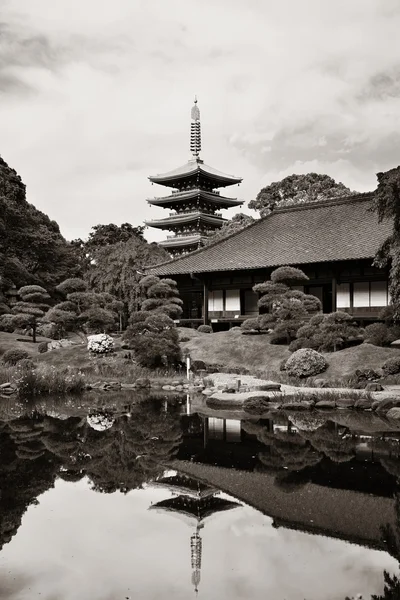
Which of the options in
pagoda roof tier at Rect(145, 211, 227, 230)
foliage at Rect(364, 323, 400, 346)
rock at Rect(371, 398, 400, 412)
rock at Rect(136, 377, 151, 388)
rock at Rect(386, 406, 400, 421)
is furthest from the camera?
pagoda roof tier at Rect(145, 211, 227, 230)

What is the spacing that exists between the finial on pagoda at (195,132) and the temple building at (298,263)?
19.7m

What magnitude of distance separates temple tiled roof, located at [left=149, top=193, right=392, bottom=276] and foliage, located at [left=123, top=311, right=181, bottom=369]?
25.8 feet

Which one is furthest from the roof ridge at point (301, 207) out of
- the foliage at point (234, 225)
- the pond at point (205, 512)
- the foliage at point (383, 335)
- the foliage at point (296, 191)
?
the pond at point (205, 512)

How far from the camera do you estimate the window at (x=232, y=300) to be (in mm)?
34062

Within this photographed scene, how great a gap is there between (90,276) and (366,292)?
838 inches

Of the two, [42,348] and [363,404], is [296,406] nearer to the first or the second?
[363,404]

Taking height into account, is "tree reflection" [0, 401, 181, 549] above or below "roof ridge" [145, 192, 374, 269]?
below

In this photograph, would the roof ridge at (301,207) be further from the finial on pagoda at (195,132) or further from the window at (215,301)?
the finial on pagoda at (195,132)

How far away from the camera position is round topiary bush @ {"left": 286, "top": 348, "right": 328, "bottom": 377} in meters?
22.0

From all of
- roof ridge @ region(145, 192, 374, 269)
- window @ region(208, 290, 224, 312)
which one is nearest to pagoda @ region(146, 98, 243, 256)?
roof ridge @ region(145, 192, 374, 269)

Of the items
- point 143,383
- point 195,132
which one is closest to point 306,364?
point 143,383

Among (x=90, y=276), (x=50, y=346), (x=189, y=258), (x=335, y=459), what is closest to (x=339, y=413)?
(x=335, y=459)

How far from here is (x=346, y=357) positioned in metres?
22.7

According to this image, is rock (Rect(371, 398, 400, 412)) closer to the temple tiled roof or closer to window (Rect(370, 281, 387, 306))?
the temple tiled roof
